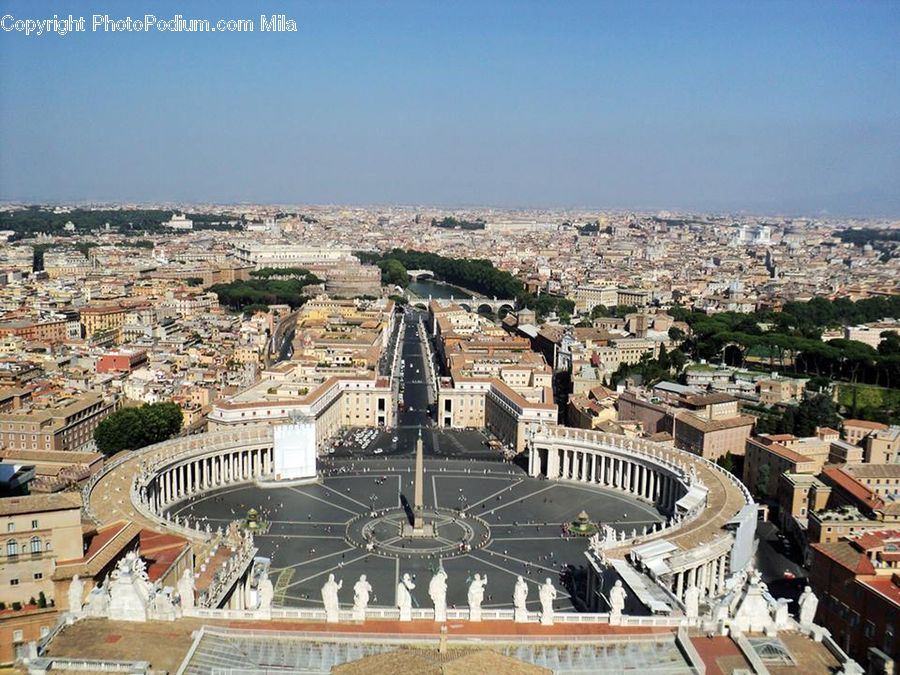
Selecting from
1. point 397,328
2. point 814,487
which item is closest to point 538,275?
point 397,328

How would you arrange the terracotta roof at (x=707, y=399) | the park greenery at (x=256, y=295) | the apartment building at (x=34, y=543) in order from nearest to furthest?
the apartment building at (x=34, y=543) → the terracotta roof at (x=707, y=399) → the park greenery at (x=256, y=295)

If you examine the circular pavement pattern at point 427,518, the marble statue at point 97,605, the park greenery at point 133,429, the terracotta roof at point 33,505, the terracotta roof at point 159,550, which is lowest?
the circular pavement pattern at point 427,518

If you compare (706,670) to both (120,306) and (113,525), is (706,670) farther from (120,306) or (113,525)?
(120,306)

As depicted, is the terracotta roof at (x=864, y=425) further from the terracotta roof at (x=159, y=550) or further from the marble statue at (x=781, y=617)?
the terracotta roof at (x=159, y=550)

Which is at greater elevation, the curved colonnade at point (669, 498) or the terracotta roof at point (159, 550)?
the terracotta roof at point (159, 550)

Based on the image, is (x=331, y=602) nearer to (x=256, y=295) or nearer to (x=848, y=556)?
(x=848, y=556)

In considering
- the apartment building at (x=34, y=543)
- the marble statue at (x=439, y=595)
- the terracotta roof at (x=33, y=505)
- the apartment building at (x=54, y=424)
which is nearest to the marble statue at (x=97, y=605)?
the apartment building at (x=34, y=543)
